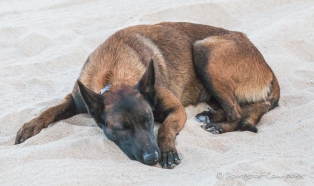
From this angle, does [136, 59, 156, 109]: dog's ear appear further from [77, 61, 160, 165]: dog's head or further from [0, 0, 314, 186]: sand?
[0, 0, 314, 186]: sand

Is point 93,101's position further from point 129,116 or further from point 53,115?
point 53,115

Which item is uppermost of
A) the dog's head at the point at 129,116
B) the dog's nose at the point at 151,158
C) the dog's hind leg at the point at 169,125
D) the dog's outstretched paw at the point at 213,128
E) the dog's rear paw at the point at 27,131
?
the dog's head at the point at 129,116

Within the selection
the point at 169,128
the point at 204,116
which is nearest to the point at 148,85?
the point at 169,128

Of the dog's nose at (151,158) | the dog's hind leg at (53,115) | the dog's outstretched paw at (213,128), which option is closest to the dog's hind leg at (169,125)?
the dog's nose at (151,158)

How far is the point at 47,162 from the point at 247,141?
177cm

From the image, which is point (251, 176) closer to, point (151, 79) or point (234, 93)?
point (151, 79)

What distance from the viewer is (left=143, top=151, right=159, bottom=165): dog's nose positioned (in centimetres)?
394

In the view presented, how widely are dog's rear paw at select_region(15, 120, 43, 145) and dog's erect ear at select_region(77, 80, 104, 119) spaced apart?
0.74 meters

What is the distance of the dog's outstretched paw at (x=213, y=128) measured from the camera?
4.77 m

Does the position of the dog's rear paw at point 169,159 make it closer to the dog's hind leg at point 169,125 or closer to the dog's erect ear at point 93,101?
the dog's hind leg at point 169,125

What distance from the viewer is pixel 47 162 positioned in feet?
12.8

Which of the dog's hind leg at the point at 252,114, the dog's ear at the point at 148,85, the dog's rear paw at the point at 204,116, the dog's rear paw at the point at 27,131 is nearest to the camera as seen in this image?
the dog's ear at the point at 148,85

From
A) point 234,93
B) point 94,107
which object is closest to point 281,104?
point 234,93

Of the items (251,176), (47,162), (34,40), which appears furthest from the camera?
(34,40)
